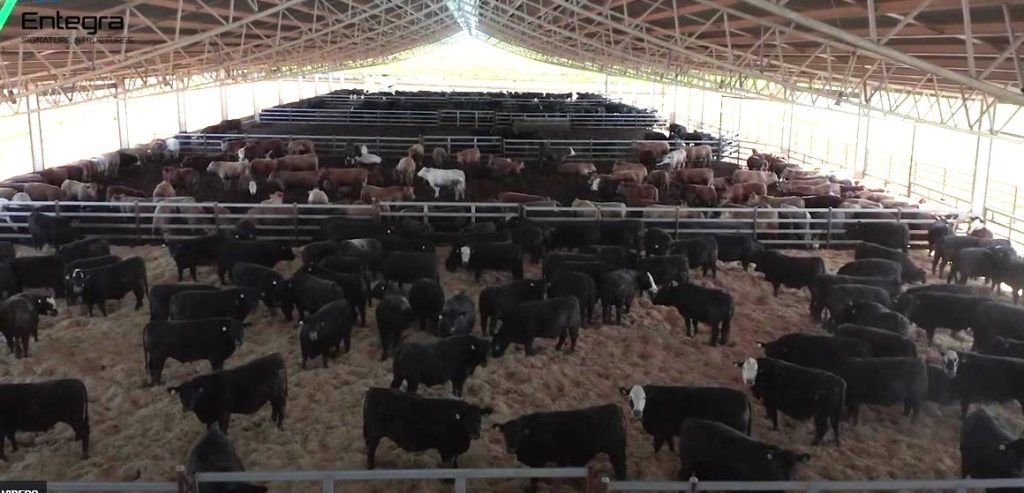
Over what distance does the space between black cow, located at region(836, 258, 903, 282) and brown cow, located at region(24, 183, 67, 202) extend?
1523cm

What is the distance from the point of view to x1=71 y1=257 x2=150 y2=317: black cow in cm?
980

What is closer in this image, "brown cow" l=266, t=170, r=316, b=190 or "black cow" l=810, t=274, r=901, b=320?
"black cow" l=810, t=274, r=901, b=320

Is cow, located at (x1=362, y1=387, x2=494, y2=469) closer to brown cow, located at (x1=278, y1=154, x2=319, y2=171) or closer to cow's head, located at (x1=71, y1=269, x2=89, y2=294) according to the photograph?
cow's head, located at (x1=71, y1=269, x2=89, y2=294)

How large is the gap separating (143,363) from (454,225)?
22.8ft

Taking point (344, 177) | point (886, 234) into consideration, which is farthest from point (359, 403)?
point (344, 177)

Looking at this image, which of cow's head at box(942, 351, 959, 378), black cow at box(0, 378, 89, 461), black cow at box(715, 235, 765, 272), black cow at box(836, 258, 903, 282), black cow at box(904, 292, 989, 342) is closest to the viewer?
black cow at box(0, 378, 89, 461)

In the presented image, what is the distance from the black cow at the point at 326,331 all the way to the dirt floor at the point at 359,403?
19cm

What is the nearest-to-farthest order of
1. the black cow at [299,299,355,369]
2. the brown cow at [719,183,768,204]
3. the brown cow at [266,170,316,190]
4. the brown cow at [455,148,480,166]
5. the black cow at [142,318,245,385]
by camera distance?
1. the black cow at [142,318,245,385]
2. the black cow at [299,299,355,369]
3. the brown cow at [719,183,768,204]
4. the brown cow at [266,170,316,190]
5. the brown cow at [455,148,480,166]

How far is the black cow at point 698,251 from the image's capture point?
1212 cm

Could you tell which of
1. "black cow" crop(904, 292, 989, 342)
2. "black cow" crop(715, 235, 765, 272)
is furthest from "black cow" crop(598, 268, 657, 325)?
"black cow" crop(904, 292, 989, 342)

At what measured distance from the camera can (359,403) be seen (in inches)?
299

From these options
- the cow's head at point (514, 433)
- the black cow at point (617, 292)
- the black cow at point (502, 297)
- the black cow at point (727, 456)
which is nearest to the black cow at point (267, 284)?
the black cow at point (502, 297)

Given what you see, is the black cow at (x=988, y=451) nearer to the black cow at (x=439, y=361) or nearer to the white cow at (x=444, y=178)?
the black cow at (x=439, y=361)

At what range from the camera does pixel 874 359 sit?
739 cm
